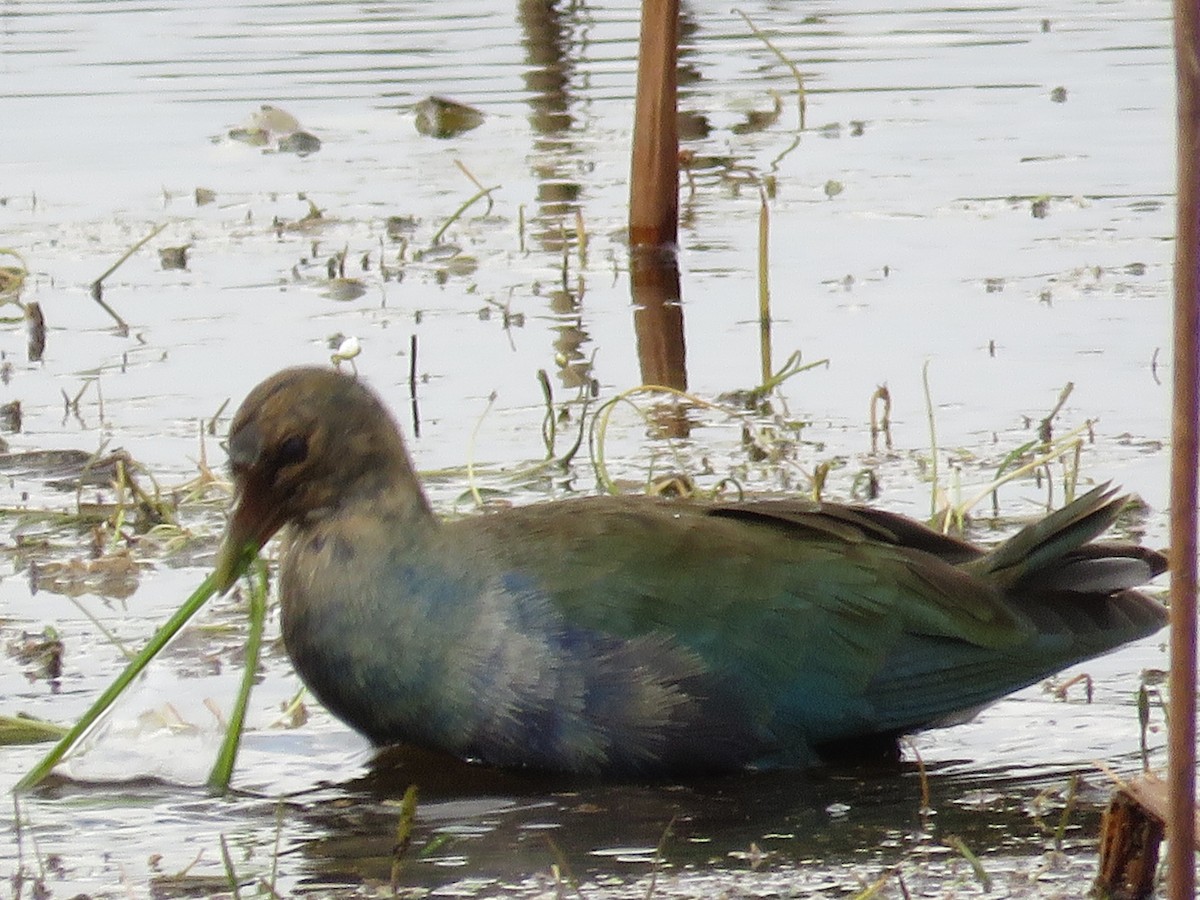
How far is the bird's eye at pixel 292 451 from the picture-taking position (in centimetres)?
474

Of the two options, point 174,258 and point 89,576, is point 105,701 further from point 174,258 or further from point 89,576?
point 174,258

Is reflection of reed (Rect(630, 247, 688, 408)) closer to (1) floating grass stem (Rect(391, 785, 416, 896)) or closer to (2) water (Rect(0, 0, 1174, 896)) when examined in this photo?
(2) water (Rect(0, 0, 1174, 896))

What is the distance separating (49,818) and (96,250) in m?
5.07

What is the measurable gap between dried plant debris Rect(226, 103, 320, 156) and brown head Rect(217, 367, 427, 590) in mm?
6305

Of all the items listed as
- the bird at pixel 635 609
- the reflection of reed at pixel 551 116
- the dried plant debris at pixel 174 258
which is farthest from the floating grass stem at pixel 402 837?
the dried plant debris at pixel 174 258

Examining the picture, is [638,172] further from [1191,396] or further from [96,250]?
[1191,396]

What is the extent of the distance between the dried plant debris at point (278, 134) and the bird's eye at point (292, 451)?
20.8 feet

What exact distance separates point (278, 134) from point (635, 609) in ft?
22.5

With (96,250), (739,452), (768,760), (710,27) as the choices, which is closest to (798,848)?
(768,760)

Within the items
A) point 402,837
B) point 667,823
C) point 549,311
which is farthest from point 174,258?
point 402,837

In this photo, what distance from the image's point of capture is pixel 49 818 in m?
4.37

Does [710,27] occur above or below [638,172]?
above

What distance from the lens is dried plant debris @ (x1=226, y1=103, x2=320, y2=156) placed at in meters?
10.9

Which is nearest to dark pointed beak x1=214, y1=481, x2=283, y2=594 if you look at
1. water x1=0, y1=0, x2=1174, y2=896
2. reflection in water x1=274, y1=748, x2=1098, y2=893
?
water x1=0, y1=0, x2=1174, y2=896
